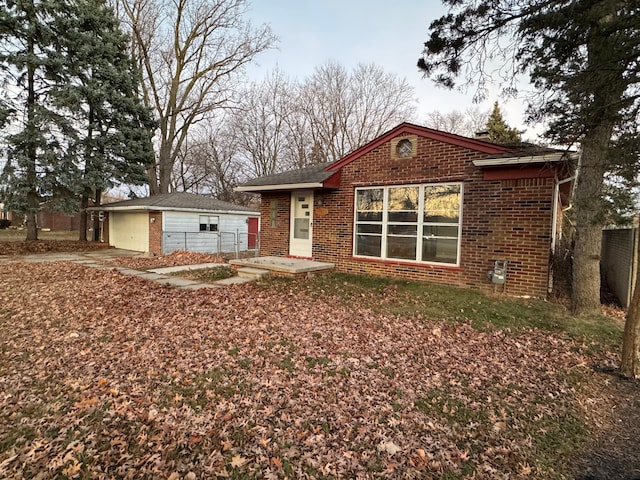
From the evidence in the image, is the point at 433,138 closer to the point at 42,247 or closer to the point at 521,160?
the point at 521,160

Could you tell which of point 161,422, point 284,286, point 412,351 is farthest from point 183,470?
point 284,286

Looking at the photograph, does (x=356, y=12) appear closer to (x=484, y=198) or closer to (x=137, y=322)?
(x=484, y=198)

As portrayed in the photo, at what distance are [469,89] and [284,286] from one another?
535 centimetres

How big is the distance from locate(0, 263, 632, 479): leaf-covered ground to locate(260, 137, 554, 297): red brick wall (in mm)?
2272

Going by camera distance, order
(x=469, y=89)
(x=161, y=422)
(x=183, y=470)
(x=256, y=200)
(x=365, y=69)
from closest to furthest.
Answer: (x=183, y=470) → (x=161, y=422) → (x=469, y=89) → (x=365, y=69) → (x=256, y=200)

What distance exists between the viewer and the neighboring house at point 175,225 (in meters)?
15.7

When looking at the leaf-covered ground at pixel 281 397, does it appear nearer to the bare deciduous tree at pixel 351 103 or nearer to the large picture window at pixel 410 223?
the large picture window at pixel 410 223

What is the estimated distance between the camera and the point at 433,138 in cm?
787

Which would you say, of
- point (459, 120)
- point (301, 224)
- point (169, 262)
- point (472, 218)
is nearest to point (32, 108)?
point (169, 262)

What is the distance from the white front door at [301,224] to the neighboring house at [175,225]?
4797mm

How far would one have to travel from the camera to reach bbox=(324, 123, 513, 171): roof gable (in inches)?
281

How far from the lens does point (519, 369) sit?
3.80 metres

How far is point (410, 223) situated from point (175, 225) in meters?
12.0

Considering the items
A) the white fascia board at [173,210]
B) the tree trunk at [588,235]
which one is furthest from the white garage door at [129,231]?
the tree trunk at [588,235]
